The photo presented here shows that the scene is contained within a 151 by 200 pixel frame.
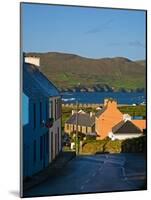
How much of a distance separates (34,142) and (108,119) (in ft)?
2.11

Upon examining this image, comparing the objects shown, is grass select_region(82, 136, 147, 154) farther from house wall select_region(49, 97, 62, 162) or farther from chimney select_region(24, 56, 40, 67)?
chimney select_region(24, 56, 40, 67)

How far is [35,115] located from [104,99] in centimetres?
59

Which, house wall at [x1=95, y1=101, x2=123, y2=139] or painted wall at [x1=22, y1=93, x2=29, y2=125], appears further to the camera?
house wall at [x1=95, y1=101, x2=123, y2=139]

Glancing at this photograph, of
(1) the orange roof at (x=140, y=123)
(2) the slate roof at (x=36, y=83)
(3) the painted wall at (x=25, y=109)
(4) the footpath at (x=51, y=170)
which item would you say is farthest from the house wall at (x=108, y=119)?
(3) the painted wall at (x=25, y=109)

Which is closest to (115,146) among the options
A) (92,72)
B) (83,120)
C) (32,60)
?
(83,120)

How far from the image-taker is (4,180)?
3916mm

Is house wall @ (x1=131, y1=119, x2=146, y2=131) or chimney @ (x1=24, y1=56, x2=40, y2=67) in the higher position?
chimney @ (x1=24, y1=56, x2=40, y2=67)

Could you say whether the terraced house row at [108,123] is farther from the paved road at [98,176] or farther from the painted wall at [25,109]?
the painted wall at [25,109]

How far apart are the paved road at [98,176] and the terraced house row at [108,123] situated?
0.60ft

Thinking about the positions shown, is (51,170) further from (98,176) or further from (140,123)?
(140,123)

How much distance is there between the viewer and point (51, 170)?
4102 millimetres

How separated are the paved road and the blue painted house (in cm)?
16

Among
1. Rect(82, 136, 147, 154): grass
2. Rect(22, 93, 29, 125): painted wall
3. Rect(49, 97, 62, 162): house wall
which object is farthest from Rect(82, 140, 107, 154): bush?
Rect(22, 93, 29, 125): painted wall

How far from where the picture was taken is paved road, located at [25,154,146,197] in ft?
13.4
